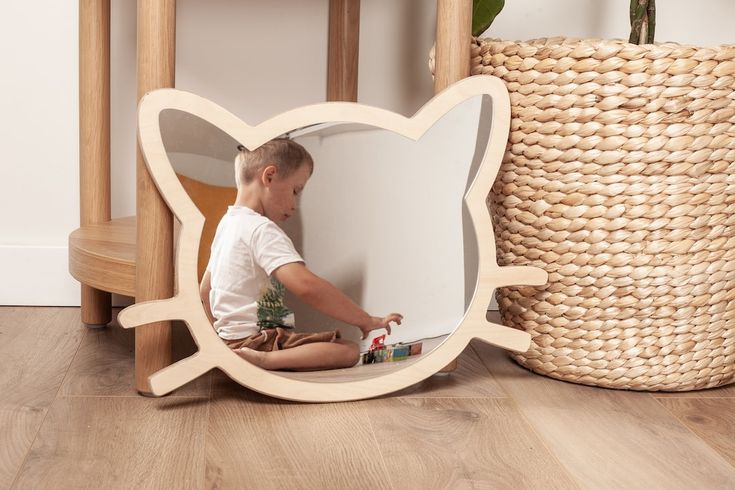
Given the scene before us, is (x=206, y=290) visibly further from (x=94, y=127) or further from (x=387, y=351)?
(x=94, y=127)

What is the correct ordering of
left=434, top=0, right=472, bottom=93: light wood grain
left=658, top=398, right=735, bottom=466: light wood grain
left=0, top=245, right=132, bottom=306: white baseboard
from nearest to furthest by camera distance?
left=658, top=398, right=735, bottom=466: light wood grain → left=434, top=0, right=472, bottom=93: light wood grain → left=0, top=245, right=132, bottom=306: white baseboard

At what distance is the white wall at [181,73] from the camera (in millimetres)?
1354

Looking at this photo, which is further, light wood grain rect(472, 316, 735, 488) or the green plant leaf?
the green plant leaf

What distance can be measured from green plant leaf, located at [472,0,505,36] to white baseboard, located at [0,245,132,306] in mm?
680

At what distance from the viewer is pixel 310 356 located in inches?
40.3

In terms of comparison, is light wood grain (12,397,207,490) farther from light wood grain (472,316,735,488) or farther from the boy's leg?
light wood grain (472,316,735,488)

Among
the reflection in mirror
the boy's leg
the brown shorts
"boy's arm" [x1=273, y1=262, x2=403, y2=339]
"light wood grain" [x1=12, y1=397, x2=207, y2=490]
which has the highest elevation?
the reflection in mirror

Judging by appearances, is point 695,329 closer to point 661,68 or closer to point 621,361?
point 621,361

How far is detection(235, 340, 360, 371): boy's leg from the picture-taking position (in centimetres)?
101

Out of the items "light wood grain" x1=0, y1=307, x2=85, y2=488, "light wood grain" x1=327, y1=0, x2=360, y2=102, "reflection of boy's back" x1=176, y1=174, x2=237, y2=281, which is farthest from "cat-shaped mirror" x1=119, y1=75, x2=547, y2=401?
"light wood grain" x1=327, y1=0, x2=360, y2=102

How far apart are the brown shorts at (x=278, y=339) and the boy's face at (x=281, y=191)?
12 cm

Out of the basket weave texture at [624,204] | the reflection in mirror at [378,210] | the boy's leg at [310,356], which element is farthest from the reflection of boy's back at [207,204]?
the basket weave texture at [624,204]

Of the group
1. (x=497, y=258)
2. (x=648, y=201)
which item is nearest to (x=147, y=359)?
(x=497, y=258)

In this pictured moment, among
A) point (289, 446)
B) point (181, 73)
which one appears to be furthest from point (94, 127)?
point (289, 446)
